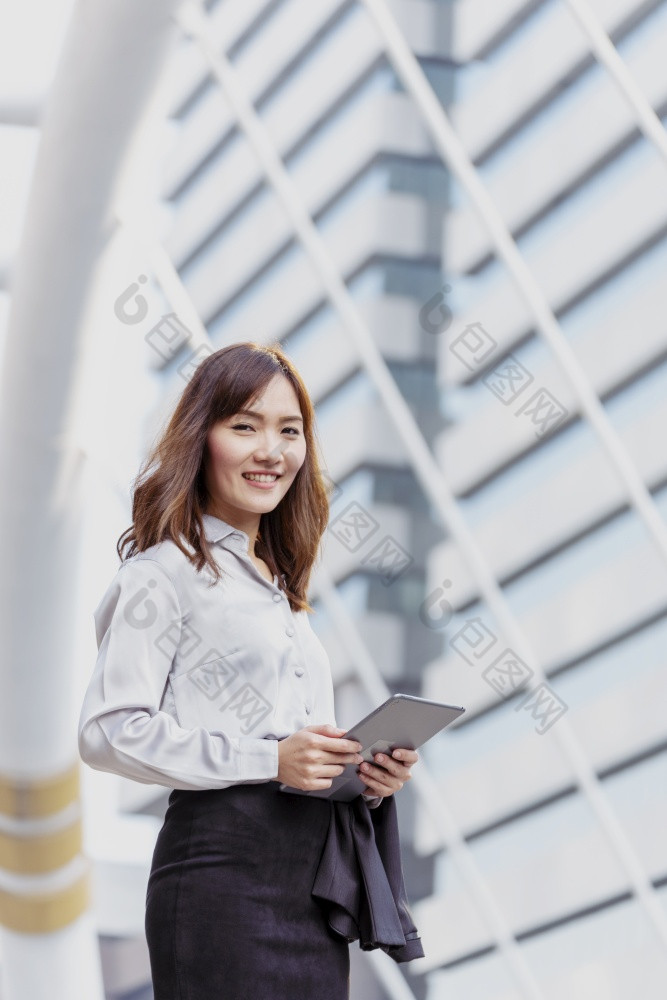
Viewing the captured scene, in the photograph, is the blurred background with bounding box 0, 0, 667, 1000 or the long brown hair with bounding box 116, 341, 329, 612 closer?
the long brown hair with bounding box 116, 341, 329, 612

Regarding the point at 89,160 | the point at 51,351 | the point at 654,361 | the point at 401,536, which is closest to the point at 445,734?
the point at 401,536

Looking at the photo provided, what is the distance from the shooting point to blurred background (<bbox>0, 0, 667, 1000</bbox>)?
515 cm

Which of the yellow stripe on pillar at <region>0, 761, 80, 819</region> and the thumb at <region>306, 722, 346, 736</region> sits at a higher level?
the yellow stripe on pillar at <region>0, 761, 80, 819</region>

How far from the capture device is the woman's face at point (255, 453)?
1822mm

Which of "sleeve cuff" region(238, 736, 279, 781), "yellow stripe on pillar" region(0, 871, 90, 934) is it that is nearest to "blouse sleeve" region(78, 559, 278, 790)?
"sleeve cuff" region(238, 736, 279, 781)

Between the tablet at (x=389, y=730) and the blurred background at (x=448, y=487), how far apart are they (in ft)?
10.3

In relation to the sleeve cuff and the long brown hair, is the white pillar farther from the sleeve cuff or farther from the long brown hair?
the sleeve cuff

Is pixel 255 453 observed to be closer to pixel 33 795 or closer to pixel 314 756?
pixel 314 756

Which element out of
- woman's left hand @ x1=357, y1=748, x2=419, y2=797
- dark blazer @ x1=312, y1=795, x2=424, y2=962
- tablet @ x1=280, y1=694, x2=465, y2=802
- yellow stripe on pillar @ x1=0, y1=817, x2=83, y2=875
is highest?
yellow stripe on pillar @ x1=0, y1=817, x2=83, y2=875

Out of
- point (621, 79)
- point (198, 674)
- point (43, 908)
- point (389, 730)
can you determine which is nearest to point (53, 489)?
point (43, 908)

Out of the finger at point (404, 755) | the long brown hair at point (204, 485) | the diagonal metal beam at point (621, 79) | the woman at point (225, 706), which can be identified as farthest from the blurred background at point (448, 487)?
the finger at point (404, 755)

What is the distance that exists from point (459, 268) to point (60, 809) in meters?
3.07

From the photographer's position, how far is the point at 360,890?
1749mm

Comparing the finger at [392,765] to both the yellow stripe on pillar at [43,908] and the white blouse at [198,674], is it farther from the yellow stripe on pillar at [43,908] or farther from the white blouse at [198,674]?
the yellow stripe on pillar at [43,908]
